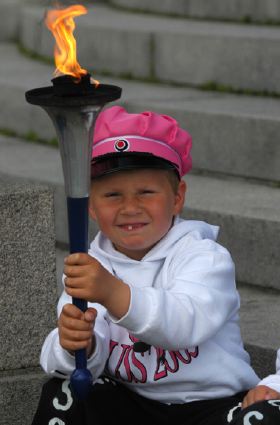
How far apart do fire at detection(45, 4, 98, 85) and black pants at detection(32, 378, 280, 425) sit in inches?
42.8

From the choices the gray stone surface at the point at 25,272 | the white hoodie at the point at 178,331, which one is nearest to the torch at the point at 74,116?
the white hoodie at the point at 178,331

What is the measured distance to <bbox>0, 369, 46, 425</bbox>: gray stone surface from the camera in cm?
432

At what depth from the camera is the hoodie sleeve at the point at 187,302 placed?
3391 mm

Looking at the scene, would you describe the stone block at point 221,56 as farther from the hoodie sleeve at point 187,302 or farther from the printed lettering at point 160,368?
the printed lettering at point 160,368

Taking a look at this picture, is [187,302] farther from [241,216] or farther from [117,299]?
[241,216]

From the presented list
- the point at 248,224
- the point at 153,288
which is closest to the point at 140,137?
the point at 153,288

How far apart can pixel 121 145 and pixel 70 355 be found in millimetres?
643

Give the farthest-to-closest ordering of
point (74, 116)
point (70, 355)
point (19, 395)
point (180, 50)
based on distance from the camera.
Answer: point (180, 50) → point (19, 395) → point (70, 355) → point (74, 116)

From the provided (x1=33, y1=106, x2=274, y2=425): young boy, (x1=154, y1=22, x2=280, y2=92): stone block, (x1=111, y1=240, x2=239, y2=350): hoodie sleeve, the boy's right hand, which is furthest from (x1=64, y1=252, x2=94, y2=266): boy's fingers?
(x1=154, y1=22, x2=280, y2=92): stone block

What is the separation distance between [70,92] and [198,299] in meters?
0.88

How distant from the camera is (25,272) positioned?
13.9ft

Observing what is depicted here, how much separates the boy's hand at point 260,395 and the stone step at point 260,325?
862mm

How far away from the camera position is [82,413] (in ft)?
12.1

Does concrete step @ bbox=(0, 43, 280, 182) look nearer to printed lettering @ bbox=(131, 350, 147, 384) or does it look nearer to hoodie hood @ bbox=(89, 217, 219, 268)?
hoodie hood @ bbox=(89, 217, 219, 268)
